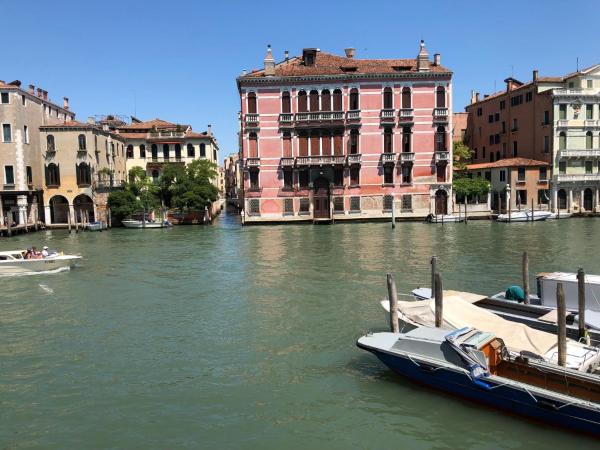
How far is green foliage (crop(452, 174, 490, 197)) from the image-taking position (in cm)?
4375

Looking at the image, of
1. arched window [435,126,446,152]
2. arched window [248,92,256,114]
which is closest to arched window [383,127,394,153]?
arched window [435,126,446,152]

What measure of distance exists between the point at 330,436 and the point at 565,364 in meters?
3.87

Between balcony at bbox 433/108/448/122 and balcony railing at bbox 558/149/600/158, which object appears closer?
balcony at bbox 433/108/448/122

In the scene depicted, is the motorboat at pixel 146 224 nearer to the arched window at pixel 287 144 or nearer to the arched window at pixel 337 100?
the arched window at pixel 287 144

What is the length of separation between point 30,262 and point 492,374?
57.9ft

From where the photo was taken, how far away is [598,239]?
27.1 metres

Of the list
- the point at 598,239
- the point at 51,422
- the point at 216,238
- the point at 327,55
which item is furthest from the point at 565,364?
the point at 327,55

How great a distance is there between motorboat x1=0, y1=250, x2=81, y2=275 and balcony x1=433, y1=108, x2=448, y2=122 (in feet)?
92.8

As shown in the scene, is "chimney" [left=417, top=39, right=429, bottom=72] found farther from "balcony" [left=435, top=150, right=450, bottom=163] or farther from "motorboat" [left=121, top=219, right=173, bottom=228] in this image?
"motorboat" [left=121, top=219, right=173, bottom=228]

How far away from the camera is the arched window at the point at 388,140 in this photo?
40.4 metres

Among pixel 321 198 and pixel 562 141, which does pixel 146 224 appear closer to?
pixel 321 198

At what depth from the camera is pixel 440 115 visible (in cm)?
4016

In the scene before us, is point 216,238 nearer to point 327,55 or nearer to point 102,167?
point 102,167

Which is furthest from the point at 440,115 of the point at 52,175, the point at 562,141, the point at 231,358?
the point at 231,358
